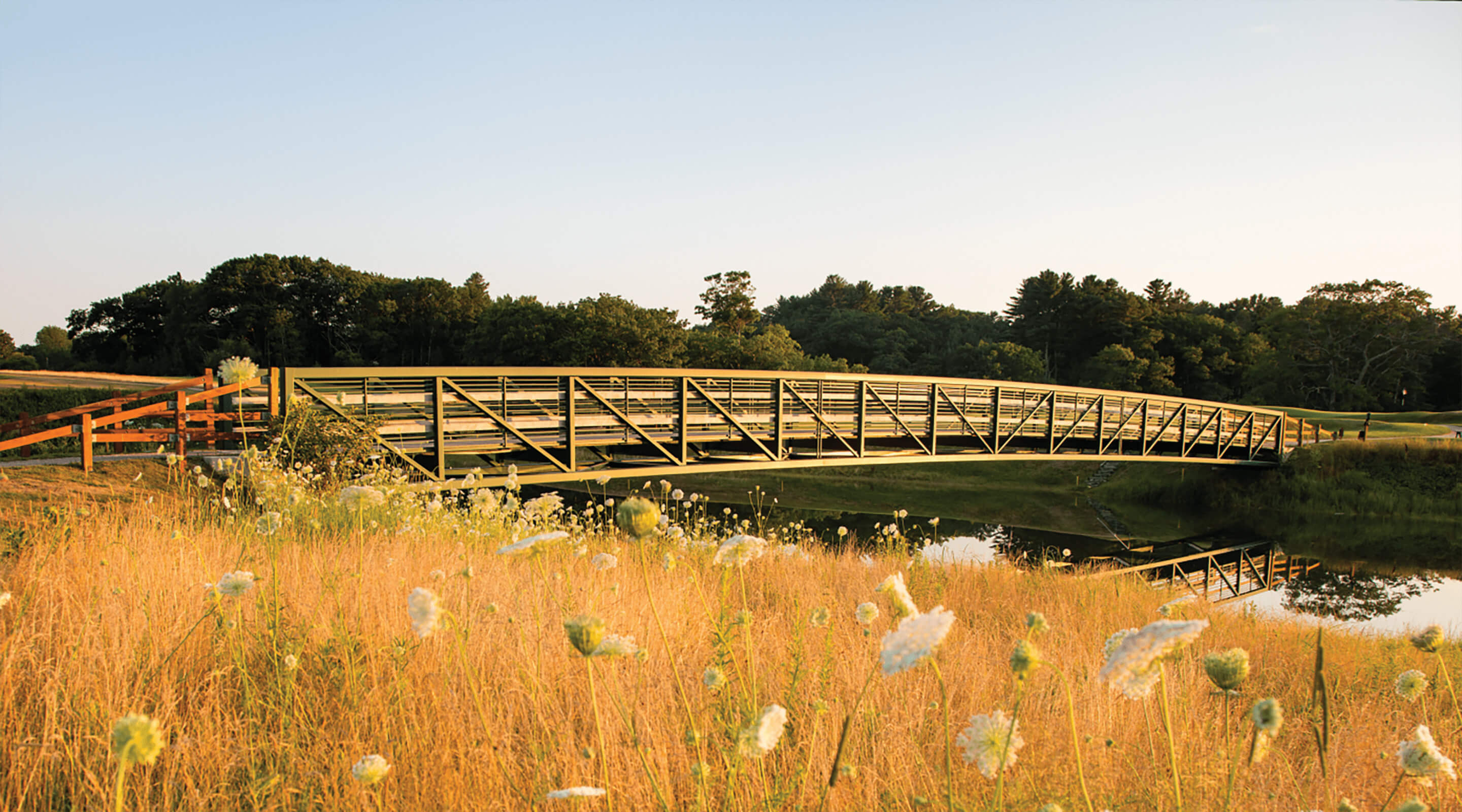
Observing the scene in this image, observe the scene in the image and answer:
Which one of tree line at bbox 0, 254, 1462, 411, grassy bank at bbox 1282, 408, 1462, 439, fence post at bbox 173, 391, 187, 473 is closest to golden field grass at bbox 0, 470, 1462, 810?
fence post at bbox 173, 391, 187, 473

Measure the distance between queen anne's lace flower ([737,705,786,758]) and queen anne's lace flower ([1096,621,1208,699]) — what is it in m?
0.56

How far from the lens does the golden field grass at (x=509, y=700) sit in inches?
81.4

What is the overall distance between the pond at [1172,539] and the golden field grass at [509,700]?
377 cm

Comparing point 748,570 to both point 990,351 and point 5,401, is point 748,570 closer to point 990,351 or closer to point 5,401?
point 5,401

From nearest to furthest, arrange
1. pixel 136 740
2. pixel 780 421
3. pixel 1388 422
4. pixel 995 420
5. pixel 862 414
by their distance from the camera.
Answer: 1. pixel 136 740
2. pixel 780 421
3. pixel 862 414
4. pixel 995 420
5. pixel 1388 422

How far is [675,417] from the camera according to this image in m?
13.8

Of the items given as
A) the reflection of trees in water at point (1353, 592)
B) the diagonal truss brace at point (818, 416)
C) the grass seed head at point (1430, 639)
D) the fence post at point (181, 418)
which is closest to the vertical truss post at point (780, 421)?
the diagonal truss brace at point (818, 416)

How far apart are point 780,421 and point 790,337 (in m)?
40.0

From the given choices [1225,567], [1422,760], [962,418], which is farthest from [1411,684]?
[1225,567]

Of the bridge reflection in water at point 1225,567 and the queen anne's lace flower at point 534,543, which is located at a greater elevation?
the queen anne's lace flower at point 534,543

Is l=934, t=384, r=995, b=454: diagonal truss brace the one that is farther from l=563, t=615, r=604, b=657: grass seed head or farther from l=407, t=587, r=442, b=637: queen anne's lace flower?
l=563, t=615, r=604, b=657: grass seed head

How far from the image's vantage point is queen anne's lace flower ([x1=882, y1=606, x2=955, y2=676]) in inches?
45.7

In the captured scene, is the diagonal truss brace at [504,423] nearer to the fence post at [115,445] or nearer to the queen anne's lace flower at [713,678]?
the fence post at [115,445]

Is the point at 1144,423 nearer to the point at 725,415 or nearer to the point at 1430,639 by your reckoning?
the point at 725,415
